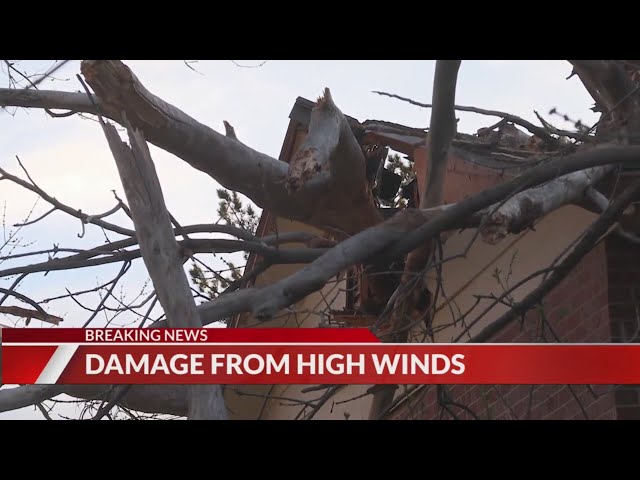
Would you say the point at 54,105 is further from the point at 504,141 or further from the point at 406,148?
the point at 504,141

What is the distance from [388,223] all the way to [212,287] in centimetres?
282

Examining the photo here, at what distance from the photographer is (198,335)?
426 cm

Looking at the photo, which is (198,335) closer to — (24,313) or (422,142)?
(24,313)

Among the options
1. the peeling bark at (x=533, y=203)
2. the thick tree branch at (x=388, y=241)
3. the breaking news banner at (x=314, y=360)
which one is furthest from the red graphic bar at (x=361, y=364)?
the peeling bark at (x=533, y=203)

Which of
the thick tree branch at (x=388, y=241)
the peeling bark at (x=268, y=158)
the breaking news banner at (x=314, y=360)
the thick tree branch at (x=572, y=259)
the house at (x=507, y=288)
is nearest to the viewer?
the thick tree branch at (x=388, y=241)

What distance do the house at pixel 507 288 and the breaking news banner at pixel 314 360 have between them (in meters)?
0.12

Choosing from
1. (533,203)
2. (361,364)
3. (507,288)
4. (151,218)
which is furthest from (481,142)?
(151,218)

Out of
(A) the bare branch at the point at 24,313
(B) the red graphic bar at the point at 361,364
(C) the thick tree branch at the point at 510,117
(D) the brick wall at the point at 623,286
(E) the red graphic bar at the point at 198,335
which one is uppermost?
(C) the thick tree branch at the point at 510,117

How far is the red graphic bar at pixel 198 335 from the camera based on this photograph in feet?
14.1

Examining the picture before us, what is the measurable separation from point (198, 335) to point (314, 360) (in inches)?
19.3

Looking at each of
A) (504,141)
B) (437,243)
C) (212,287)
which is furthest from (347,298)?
(437,243)

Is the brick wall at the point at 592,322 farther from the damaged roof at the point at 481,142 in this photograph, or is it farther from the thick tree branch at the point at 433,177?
the damaged roof at the point at 481,142

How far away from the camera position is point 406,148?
257 inches

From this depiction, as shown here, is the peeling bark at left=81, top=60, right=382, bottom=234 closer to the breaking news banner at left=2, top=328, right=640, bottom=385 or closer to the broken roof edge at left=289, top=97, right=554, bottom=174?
the broken roof edge at left=289, top=97, right=554, bottom=174
